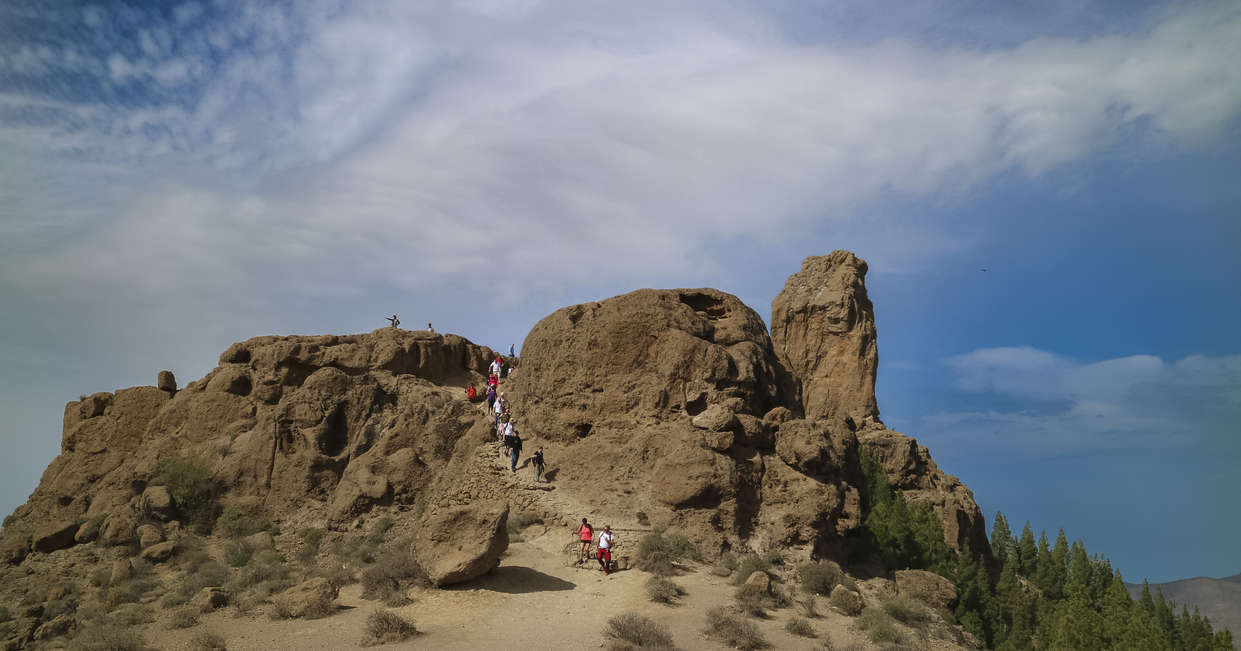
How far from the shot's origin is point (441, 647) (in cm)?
1516

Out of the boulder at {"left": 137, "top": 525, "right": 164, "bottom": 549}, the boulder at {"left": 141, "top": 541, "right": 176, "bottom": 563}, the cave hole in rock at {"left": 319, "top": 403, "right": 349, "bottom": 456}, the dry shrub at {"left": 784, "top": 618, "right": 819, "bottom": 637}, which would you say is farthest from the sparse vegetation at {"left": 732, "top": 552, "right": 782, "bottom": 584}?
the boulder at {"left": 137, "top": 525, "right": 164, "bottom": 549}

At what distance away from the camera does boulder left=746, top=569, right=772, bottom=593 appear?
59.2 ft

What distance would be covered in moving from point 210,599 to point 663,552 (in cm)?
1010

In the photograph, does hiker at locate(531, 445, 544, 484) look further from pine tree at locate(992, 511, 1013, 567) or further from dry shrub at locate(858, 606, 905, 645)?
pine tree at locate(992, 511, 1013, 567)

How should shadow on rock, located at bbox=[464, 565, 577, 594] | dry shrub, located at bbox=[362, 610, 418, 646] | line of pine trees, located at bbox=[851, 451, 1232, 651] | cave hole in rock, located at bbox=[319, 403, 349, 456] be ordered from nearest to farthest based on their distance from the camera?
dry shrub, located at bbox=[362, 610, 418, 646] → shadow on rock, located at bbox=[464, 565, 577, 594] → line of pine trees, located at bbox=[851, 451, 1232, 651] → cave hole in rock, located at bbox=[319, 403, 349, 456]

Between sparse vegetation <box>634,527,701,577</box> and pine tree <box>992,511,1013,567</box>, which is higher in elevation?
pine tree <box>992,511,1013,567</box>

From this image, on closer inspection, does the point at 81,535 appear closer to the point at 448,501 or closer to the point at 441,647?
the point at 448,501

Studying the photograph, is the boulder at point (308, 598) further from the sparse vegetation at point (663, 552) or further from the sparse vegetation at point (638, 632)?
the sparse vegetation at point (663, 552)

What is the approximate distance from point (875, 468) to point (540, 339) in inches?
746

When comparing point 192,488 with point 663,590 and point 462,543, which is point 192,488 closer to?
point 462,543

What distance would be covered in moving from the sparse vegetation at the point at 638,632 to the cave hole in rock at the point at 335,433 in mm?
14555

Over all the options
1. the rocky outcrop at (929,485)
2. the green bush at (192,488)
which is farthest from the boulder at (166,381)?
the rocky outcrop at (929,485)

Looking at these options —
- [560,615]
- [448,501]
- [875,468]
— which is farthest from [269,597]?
[875,468]

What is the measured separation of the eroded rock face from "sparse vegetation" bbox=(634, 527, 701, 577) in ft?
101
